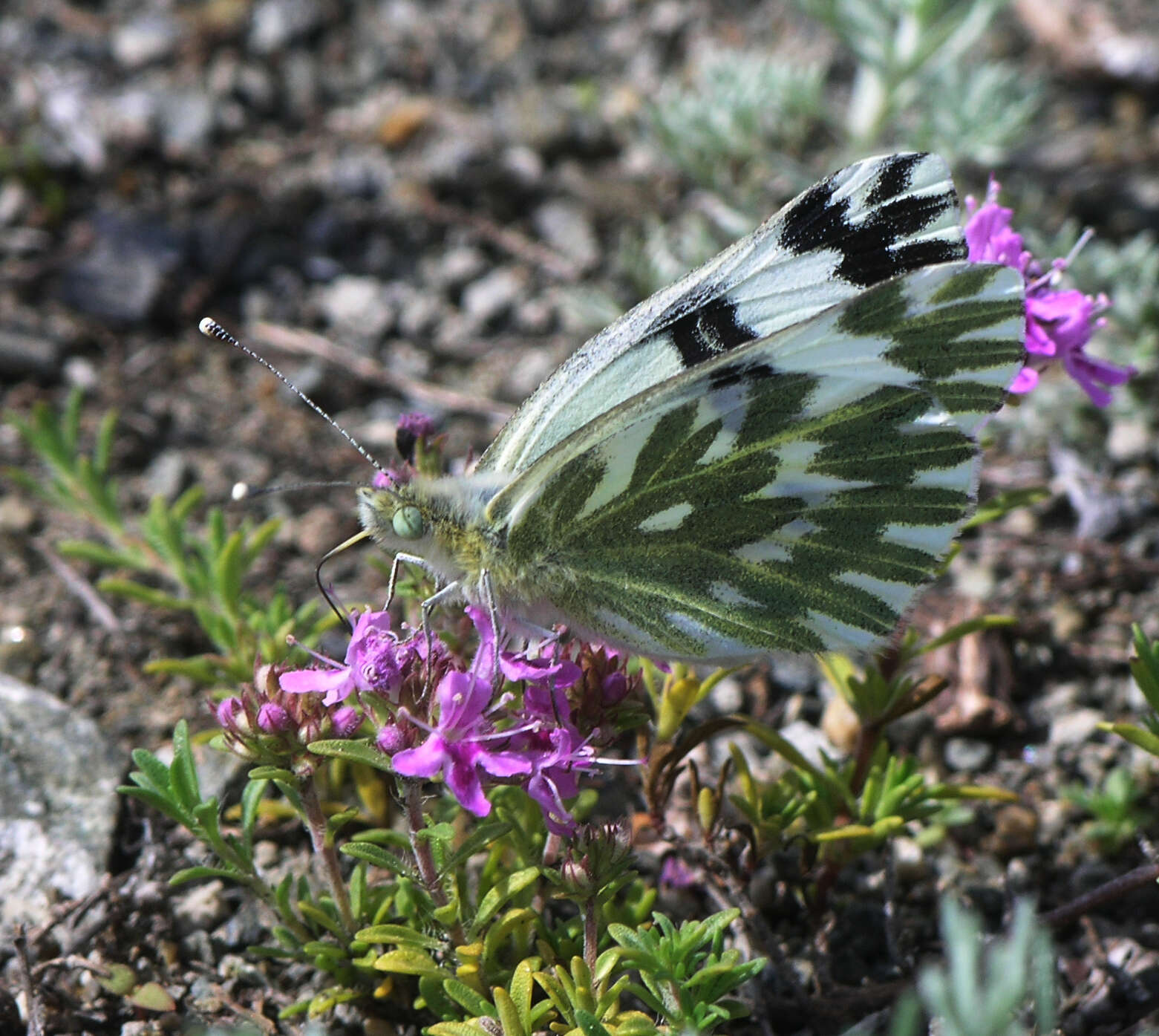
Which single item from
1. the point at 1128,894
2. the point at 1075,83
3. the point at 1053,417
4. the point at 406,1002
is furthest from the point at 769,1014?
the point at 1075,83

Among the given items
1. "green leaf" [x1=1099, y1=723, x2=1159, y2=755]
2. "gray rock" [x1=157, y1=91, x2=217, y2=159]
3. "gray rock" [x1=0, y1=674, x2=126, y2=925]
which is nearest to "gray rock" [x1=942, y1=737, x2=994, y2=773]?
"green leaf" [x1=1099, y1=723, x2=1159, y2=755]

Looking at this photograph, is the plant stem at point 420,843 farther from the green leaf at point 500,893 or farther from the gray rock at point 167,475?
the gray rock at point 167,475

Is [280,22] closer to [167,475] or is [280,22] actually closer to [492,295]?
[492,295]

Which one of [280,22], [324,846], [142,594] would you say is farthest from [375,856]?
[280,22]

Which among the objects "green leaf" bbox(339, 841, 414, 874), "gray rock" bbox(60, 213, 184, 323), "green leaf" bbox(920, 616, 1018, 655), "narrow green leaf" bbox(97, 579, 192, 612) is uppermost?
"gray rock" bbox(60, 213, 184, 323)

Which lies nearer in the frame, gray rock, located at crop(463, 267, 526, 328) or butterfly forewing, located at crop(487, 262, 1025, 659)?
butterfly forewing, located at crop(487, 262, 1025, 659)

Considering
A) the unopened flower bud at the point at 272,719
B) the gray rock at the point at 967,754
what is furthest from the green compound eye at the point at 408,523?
the gray rock at the point at 967,754

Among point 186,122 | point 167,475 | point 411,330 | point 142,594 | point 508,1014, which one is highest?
point 186,122

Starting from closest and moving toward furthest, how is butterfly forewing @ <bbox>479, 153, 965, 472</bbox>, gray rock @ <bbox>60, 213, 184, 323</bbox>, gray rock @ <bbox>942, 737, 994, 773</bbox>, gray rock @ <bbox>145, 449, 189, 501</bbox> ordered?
1. butterfly forewing @ <bbox>479, 153, 965, 472</bbox>
2. gray rock @ <bbox>942, 737, 994, 773</bbox>
3. gray rock @ <bbox>145, 449, 189, 501</bbox>
4. gray rock @ <bbox>60, 213, 184, 323</bbox>

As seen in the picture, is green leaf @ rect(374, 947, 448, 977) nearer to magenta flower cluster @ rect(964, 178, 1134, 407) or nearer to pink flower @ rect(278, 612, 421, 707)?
pink flower @ rect(278, 612, 421, 707)
